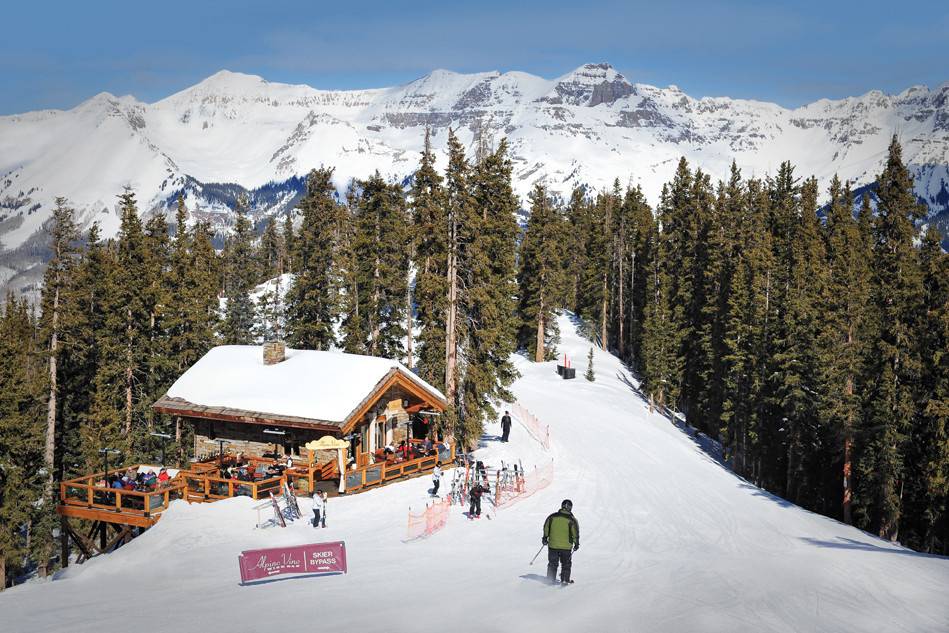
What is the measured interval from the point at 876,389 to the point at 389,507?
23.9 meters

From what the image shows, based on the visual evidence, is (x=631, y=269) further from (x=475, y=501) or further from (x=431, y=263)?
(x=475, y=501)

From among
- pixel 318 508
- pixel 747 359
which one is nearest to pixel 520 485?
pixel 318 508

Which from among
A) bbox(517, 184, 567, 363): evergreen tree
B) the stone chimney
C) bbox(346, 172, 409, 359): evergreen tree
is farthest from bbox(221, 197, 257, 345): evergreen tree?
bbox(517, 184, 567, 363): evergreen tree

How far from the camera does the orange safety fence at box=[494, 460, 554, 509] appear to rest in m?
25.6

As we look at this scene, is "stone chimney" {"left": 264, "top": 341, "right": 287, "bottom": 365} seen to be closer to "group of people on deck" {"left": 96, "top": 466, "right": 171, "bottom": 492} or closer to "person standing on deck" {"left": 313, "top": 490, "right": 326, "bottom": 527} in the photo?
"group of people on deck" {"left": 96, "top": 466, "right": 171, "bottom": 492}

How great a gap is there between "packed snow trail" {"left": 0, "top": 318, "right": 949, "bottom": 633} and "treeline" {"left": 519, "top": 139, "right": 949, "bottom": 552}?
282 inches

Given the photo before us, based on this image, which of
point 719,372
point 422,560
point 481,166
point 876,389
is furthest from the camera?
point 719,372

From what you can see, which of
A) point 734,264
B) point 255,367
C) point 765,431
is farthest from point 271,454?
point 734,264

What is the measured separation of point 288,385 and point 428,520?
10.1 meters

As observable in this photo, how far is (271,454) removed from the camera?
28125 mm

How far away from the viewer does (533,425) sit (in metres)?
41.5

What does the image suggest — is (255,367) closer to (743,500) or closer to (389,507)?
(389,507)

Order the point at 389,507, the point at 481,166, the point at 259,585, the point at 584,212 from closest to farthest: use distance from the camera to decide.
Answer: the point at 259,585 < the point at 389,507 < the point at 481,166 < the point at 584,212

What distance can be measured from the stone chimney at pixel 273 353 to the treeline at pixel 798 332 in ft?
87.8
